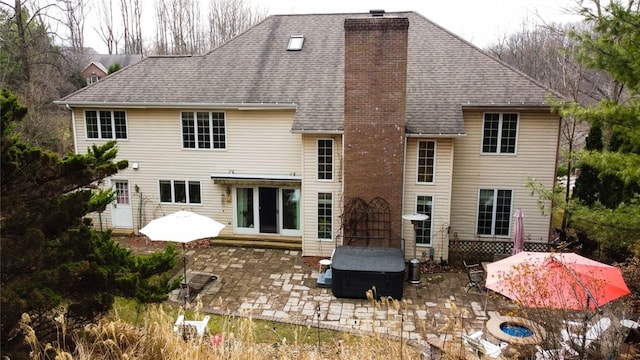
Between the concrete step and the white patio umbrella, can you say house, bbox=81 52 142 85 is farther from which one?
the white patio umbrella

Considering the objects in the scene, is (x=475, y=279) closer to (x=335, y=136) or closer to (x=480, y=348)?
(x=335, y=136)

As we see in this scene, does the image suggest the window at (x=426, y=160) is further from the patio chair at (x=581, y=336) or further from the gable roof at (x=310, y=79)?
the patio chair at (x=581, y=336)

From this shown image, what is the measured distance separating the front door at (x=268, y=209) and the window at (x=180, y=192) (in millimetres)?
2502

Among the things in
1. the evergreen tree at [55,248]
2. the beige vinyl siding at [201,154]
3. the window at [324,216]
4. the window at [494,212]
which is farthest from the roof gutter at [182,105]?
the evergreen tree at [55,248]

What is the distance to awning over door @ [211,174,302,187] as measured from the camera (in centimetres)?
1616

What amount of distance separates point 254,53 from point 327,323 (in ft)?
39.2

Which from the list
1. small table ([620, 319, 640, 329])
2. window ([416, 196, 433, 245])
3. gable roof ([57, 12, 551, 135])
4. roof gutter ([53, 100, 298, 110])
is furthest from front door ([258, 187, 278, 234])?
small table ([620, 319, 640, 329])

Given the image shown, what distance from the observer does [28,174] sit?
4.67 metres

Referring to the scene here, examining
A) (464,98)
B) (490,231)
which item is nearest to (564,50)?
(464,98)

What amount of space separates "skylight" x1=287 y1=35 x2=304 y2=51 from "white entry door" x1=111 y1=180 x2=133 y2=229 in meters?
8.67

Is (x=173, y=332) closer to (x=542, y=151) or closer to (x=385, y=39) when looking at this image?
(x=385, y=39)

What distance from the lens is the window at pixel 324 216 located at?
15164mm

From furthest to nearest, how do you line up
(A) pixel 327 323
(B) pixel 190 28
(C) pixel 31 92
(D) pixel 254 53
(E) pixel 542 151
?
1. (B) pixel 190 28
2. (C) pixel 31 92
3. (D) pixel 254 53
4. (E) pixel 542 151
5. (A) pixel 327 323

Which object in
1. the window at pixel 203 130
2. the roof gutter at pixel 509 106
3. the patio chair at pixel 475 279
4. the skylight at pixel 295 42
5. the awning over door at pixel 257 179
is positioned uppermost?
the skylight at pixel 295 42
